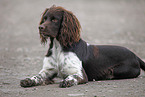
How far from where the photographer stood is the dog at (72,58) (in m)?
5.58

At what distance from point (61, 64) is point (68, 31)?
679 millimetres

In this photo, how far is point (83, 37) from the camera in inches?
615

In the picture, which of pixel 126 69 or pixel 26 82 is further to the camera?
pixel 126 69

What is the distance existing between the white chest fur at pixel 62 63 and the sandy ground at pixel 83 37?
40 centimetres

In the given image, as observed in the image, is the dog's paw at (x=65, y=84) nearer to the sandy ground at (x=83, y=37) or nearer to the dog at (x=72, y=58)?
the dog at (x=72, y=58)

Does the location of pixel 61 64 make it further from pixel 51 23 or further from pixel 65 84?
pixel 51 23

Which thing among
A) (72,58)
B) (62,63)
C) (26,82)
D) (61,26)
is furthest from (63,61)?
(26,82)

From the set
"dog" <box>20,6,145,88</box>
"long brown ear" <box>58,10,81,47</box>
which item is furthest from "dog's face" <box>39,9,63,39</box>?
"long brown ear" <box>58,10,81,47</box>

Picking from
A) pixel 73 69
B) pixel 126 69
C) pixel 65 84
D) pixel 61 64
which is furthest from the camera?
pixel 126 69

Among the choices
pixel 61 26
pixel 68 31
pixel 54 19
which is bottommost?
pixel 68 31

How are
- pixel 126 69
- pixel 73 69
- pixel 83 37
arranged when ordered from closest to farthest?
pixel 73 69
pixel 126 69
pixel 83 37

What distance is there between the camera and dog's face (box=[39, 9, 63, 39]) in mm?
5496

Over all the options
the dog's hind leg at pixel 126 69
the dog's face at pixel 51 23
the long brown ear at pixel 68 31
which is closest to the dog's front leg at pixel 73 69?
the long brown ear at pixel 68 31

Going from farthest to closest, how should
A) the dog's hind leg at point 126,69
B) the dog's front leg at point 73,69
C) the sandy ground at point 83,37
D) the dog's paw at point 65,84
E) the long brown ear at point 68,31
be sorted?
the dog's hind leg at point 126,69 < the long brown ear at point 68,31 < the dog's front leg at point 73,69 < the dog's paw at point 65,84 < the sandy ground at point 83,37
